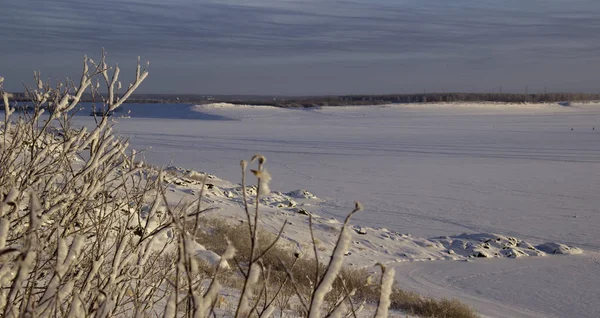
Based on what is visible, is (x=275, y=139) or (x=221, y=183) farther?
(x=275, y=139)

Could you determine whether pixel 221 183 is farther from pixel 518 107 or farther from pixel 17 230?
pixel 518 107

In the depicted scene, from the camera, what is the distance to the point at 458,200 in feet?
60.9

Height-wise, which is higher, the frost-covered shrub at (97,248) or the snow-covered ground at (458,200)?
the frost-covered shrub at (97,248)

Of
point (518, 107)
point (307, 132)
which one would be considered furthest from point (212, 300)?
point (518, 107)

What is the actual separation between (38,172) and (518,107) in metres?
89.1

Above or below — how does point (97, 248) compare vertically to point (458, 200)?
above

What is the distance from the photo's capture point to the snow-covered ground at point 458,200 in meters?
11.1

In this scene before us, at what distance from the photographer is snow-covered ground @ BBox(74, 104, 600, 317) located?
11.1m

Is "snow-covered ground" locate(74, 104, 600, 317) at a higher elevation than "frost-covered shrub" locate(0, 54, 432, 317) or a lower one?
lower

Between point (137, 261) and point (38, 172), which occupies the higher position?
point (38, 172)

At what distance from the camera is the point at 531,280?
11.3 metres

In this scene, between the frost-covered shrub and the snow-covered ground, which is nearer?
the frost-covered shrub

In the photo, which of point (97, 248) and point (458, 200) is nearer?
point (97, 248)

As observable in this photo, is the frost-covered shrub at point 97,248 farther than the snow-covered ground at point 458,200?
No
